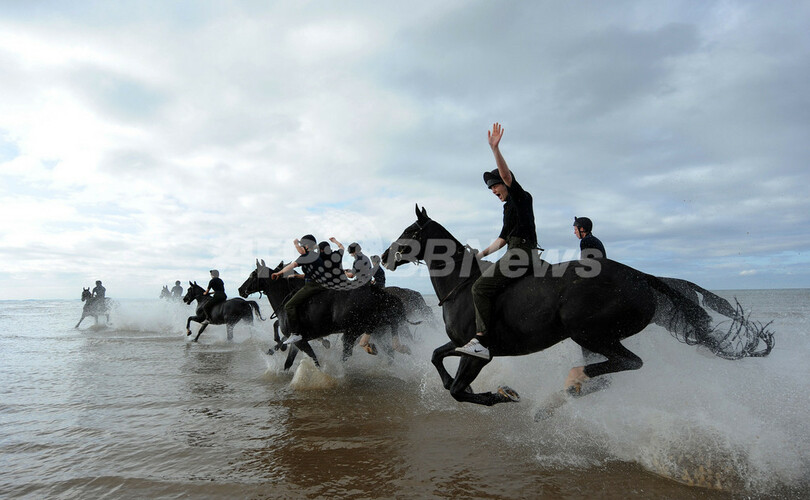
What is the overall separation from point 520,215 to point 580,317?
130 centimetres

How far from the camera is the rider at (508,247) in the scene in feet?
15.5

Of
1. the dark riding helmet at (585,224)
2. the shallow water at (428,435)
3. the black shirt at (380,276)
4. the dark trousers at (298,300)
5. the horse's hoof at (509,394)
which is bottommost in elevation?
the shallow water at (428,435)

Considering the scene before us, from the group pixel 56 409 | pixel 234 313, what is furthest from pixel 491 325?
pixel 234 313

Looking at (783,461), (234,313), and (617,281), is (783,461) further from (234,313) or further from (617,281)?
(234,313)

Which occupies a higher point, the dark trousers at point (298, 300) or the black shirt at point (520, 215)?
the black shirt at point (520, 215)

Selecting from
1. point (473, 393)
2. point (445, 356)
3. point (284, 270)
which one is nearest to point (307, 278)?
point (284, 270)

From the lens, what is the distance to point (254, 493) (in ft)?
11.7

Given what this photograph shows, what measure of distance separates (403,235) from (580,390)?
2745mm

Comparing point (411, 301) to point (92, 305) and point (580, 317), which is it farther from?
point (92, 305)

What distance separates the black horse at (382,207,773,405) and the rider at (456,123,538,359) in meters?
0.11

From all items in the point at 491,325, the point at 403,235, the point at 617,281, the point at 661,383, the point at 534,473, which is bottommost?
the point at 534,473

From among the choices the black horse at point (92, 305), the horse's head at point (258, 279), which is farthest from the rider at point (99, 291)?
the horse's head at point (258, 279)

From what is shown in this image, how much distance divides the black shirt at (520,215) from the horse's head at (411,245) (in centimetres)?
114

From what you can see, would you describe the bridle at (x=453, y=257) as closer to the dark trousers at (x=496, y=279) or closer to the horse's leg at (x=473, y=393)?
the dark trousers at (x=496, y=279)
